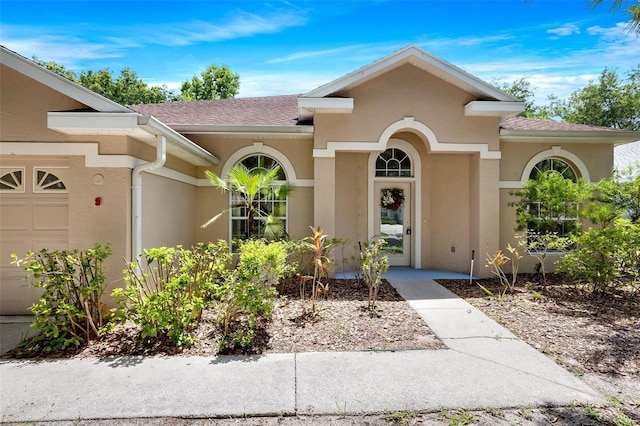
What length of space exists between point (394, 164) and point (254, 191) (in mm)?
4649

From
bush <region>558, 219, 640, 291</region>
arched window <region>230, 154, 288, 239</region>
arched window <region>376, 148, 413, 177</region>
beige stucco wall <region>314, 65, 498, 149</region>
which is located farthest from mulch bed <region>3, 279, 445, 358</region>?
arched window <region>376, 148, 413, 177</region>

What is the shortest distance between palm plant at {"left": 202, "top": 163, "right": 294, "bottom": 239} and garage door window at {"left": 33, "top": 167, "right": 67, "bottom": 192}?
107 inches

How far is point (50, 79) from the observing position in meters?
5.55

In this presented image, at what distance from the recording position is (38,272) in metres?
4.59

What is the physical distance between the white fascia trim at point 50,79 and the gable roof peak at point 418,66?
14.4 feet

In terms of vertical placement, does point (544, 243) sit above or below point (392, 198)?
below

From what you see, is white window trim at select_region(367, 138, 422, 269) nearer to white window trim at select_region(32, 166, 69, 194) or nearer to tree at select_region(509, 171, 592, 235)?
tree at select_region(509, 171, 592, 235)

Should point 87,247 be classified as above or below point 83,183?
below

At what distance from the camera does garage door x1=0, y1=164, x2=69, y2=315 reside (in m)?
5.99

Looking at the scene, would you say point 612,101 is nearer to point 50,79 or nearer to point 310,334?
point 310,334

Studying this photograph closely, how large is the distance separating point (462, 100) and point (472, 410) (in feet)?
25.3

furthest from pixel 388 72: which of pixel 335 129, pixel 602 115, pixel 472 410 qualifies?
pixel 602 115

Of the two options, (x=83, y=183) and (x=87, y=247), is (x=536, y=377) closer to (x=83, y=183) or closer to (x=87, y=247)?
(x=87, y=247)

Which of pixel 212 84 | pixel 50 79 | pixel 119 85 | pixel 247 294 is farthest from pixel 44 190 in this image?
pixel 212 84
